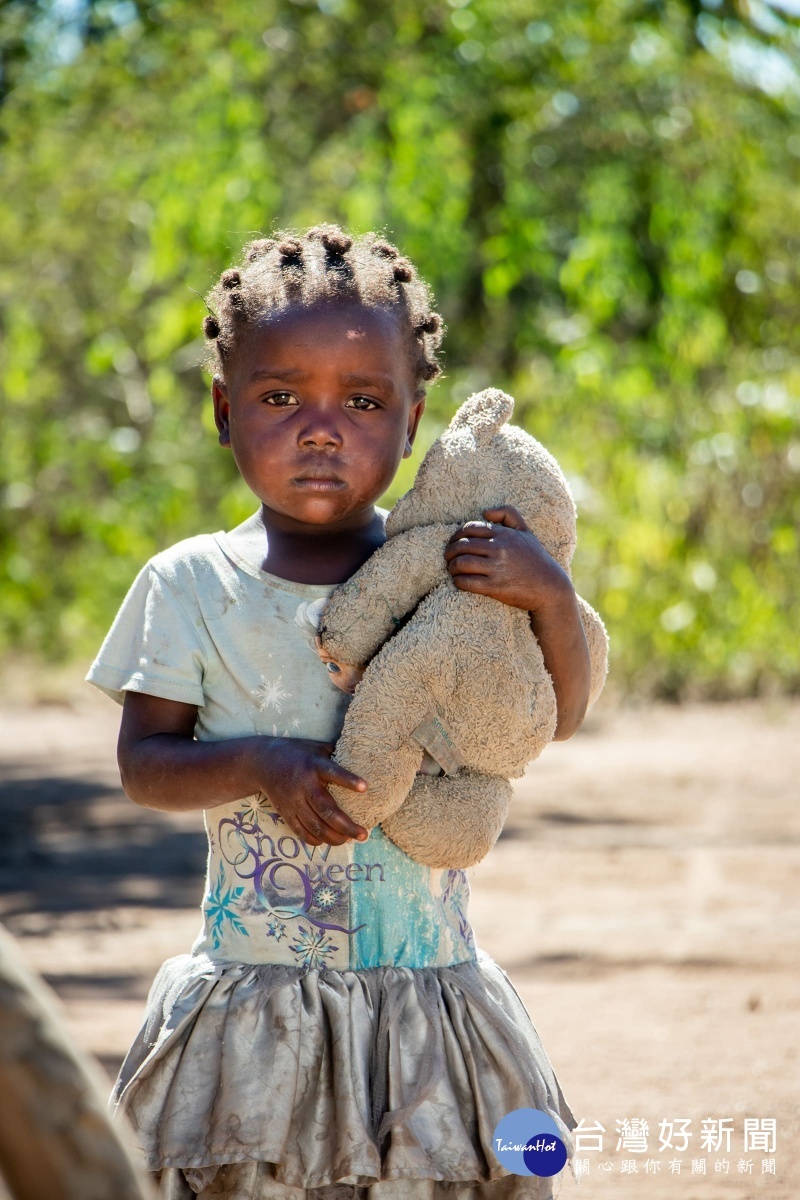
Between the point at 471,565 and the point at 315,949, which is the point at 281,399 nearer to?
the point at 471,565

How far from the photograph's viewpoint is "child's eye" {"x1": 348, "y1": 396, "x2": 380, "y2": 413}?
1951 millimetres

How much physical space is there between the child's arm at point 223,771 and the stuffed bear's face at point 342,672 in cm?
9

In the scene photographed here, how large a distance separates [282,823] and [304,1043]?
280 mm

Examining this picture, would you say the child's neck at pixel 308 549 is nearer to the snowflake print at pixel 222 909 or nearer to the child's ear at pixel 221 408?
the child's ear at pixel 221 408

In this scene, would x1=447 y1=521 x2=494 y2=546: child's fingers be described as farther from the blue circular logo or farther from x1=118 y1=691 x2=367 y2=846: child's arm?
the blue circular logo

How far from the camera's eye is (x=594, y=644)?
2.02 meters

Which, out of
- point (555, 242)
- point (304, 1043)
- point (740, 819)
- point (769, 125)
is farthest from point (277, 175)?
point (304, 1043)

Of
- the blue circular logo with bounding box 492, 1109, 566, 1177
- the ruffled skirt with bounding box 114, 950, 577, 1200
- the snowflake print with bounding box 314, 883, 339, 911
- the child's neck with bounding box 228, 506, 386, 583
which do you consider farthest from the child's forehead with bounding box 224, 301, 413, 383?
the blue circular logo with bounding box 492, 1109, 566, 1177

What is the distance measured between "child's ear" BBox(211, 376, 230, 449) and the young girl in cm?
1

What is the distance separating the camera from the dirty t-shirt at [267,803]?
1.94 metres

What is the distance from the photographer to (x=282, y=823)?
1.96 m

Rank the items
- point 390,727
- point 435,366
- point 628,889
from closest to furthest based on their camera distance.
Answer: point 390,727, point 435,366, point 628,889

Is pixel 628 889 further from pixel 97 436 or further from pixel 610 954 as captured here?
pixel 97 436

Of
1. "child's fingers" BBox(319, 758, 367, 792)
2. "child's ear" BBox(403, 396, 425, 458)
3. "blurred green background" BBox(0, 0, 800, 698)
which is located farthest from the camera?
"blurred green background" BBox(0, 0, 800, 698)
